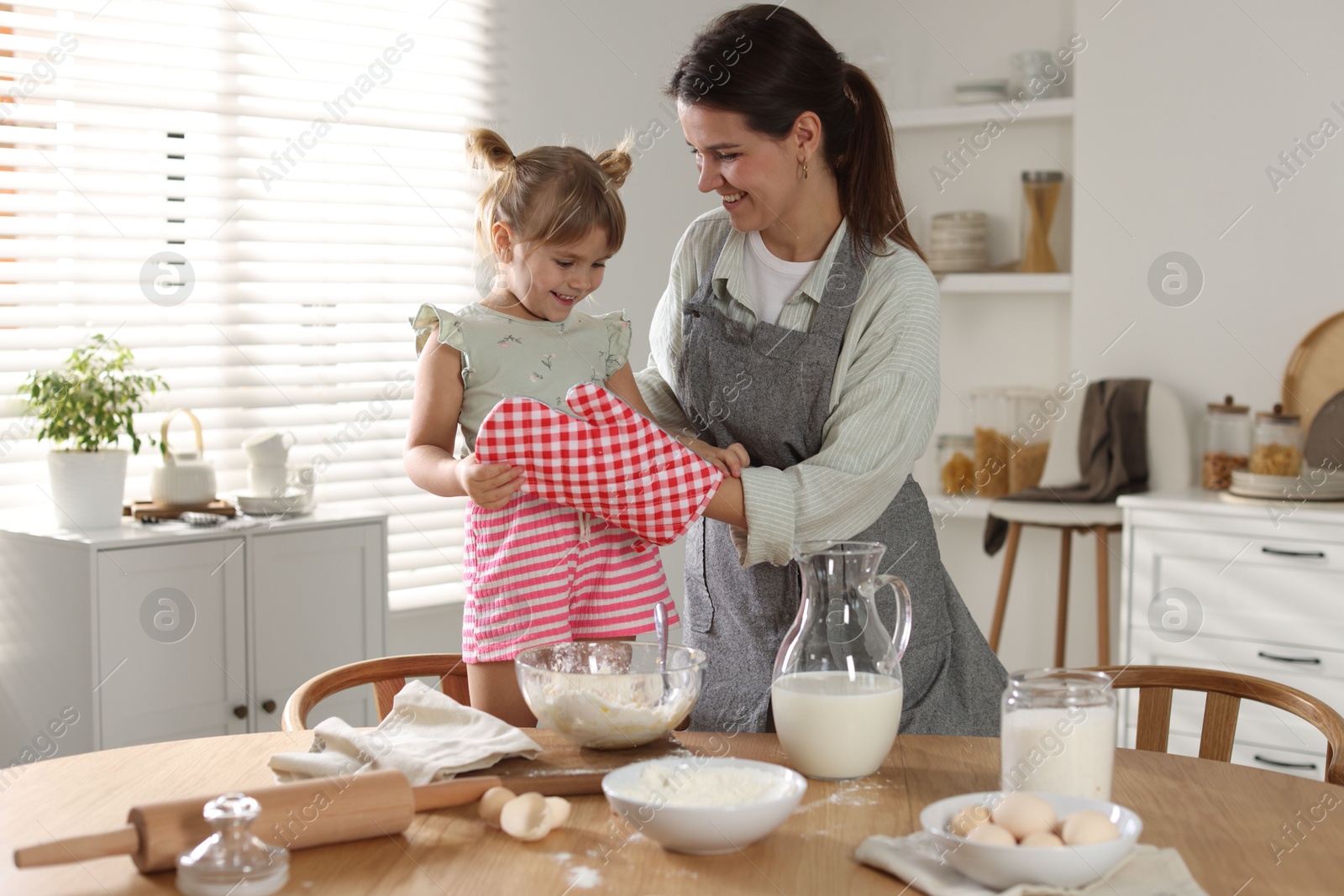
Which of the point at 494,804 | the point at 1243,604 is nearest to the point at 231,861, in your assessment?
the point at 494,804

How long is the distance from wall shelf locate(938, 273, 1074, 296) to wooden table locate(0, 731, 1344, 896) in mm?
2478

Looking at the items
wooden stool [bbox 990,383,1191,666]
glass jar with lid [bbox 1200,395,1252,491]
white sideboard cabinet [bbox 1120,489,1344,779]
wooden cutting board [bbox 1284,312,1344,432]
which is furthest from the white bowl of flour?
wooden cutting board [bbox 1284,312,1344,432]

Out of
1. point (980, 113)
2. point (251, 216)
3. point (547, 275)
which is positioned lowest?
point (547, 275)

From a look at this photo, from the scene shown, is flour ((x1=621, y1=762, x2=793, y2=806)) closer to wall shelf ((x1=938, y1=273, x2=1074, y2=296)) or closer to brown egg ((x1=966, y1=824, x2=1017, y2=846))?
brown egg ((x1=966, y1=824, x2=1017, y2=846))

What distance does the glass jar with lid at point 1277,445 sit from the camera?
303 centimetres

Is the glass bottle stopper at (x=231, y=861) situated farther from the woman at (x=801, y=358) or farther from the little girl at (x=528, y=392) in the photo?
the woman at (x=801, y=358)

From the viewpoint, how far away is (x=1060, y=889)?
35.8 inches

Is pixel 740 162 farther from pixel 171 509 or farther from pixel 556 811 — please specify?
pixel 171 509

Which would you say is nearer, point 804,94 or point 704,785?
point 704,785

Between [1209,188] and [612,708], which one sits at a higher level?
[1209,188]

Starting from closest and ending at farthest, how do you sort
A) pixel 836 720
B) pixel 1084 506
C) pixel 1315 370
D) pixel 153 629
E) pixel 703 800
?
pixel 703 800
pixel 836 720
pixel 153 629
pixel 1315 370
pixel 1084 506

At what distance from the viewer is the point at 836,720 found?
115 centimetres

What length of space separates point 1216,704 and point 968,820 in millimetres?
655

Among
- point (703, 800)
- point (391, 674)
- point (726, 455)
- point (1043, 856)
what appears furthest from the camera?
point (391, 674)
